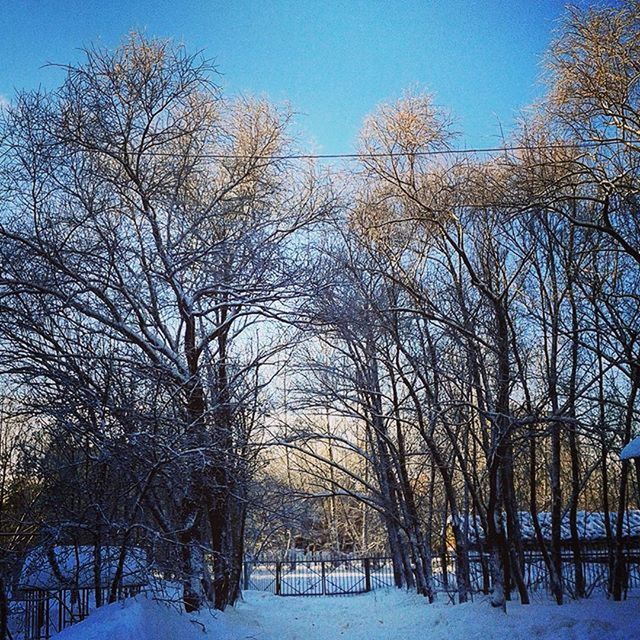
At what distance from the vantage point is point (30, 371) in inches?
316

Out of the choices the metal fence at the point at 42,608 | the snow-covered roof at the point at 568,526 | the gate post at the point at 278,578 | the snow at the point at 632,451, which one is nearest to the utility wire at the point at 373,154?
the snow at the point at 632,451

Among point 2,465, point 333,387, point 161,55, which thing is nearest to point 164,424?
point 2,465

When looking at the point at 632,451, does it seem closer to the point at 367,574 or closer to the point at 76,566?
the point at 76,566

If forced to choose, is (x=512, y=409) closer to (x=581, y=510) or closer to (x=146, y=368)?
(x=146, y=368)

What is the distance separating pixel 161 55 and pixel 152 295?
334 cm

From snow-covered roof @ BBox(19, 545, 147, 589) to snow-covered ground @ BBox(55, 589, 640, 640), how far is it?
0.44 metres

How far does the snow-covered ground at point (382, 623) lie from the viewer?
7.52m

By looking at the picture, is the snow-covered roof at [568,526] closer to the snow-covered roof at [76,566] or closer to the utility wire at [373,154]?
the utility wire at [373,154]

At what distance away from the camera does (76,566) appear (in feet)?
25.5

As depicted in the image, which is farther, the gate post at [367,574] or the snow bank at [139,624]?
the gate post at [367,574]

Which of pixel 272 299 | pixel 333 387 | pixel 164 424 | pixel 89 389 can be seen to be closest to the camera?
pixel 89 389

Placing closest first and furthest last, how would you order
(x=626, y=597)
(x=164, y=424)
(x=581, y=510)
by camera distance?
1. (x=164, y=424)
2. (x=626, y=597)
3. (x=581, y=510)

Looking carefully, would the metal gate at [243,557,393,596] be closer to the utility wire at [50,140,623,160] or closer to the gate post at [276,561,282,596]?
the gate post at [276,561,282,596]

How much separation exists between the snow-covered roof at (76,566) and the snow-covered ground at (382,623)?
44 cm
